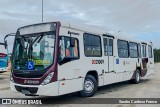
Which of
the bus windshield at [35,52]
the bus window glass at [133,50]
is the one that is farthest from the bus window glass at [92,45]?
the bus window glass at [133,50]

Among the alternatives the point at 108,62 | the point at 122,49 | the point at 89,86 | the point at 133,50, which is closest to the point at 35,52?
the point at 89,86

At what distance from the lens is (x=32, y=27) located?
1006 cm

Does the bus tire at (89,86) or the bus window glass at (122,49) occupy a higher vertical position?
the bus window glass at (122,49)

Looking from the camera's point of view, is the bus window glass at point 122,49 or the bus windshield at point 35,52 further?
the bus window glass at point 122,49

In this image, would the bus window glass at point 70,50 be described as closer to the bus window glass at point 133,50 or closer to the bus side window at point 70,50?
the bus side window at point 70,50

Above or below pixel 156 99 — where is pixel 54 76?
above

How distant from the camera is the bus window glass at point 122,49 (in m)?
14.2

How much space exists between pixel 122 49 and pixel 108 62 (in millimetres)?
2171

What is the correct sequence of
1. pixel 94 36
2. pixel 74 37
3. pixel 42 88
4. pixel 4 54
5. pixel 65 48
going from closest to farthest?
pixel 42 88 → pixel 65 48 → pixel 74 37 → pixel 94 36 → pixel 4 54

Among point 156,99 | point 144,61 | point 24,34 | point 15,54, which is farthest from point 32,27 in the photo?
point 144,61

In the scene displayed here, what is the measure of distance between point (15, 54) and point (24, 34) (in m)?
0.81

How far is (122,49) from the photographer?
47.7 ft

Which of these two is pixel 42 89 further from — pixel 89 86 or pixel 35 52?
pixel 89 86

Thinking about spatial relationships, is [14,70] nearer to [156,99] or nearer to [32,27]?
[32,27]
